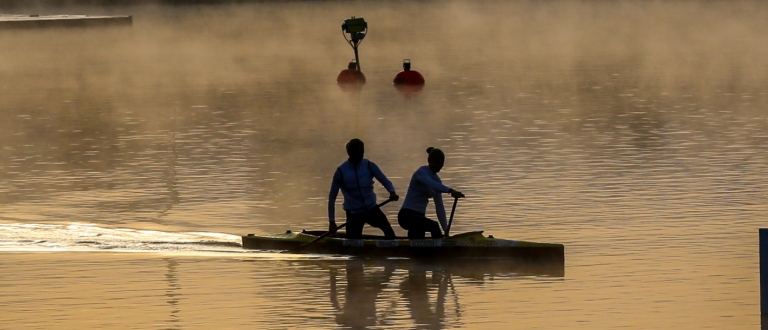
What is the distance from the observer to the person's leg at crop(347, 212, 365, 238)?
1905 centimetres

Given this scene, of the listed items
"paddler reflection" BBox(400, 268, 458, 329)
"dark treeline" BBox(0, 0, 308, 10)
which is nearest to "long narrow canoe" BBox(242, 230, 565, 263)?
"paddler reflection" BBox(400, 268, 458, 329)

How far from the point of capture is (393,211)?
76.2 feet

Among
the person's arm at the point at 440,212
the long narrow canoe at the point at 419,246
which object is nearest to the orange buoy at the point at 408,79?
the long narrow canoe at the point at 419,246

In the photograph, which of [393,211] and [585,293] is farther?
[393,211]

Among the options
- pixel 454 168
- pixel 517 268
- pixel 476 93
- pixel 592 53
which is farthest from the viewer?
pixel 592 53

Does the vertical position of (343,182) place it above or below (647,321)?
above

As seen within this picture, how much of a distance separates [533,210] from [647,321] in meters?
7.63

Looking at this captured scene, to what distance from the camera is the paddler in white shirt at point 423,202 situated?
1853 cm

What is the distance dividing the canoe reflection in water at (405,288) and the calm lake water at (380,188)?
5 centimetres

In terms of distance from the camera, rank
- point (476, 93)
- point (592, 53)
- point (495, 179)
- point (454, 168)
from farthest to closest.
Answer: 1. point (592, 53)
2. point (476, 93)
3. point (454, 168)
4. point (495, 179)

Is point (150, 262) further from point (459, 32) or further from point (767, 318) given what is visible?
point (459, 32)

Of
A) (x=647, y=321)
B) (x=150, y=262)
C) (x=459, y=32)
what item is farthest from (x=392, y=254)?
(x=459, y=32)

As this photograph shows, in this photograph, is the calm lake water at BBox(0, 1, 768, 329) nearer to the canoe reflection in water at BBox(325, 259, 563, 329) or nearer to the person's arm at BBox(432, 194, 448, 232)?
the canoe reflection in water at BBox(325, 259, 563, 329)

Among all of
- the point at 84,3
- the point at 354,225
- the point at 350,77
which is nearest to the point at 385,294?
the point at 354,225
